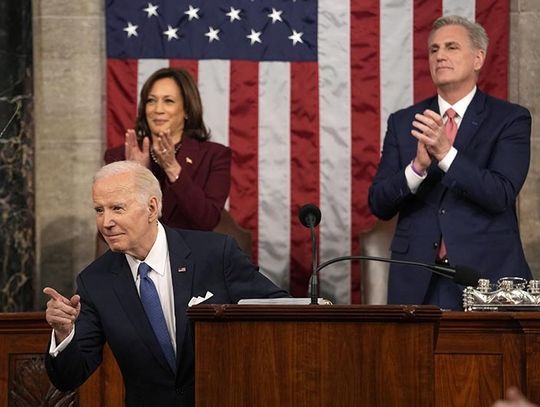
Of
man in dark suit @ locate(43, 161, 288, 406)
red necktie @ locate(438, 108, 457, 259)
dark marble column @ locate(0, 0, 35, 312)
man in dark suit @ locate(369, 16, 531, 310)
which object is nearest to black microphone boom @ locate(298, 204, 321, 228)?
man in dark suit @ locate(43, 161, 288, 406)

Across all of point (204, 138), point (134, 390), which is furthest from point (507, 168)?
point (134, 390)

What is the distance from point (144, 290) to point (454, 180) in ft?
5.08

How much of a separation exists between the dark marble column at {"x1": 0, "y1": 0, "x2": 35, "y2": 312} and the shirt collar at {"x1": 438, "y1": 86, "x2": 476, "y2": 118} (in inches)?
105

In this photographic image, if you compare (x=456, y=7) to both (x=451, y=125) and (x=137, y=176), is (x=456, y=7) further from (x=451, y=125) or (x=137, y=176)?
(x=137, y=176)

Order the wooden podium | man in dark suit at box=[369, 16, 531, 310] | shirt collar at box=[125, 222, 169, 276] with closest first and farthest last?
the wooden podium < shirt collar at box=[125, 222, 169, 276] < man in dark suit at box=[369, 16, 531, 310]

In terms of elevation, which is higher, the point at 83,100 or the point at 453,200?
the point at 83,100

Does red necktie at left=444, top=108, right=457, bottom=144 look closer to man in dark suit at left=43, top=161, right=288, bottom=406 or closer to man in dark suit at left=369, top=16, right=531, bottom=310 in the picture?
man in dark suit at left=369, top=16, right=531, bottom=310

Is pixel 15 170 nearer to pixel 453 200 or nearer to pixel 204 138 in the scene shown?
pixel 204 138

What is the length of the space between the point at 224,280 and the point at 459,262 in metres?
1.35

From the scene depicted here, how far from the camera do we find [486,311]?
5.19 metres

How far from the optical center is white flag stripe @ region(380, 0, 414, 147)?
7.84 metres

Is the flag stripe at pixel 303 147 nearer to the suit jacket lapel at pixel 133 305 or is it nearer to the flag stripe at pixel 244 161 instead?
the flag stripe at pixel 244 161

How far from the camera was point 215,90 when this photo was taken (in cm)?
788

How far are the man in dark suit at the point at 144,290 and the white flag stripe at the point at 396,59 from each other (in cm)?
326
